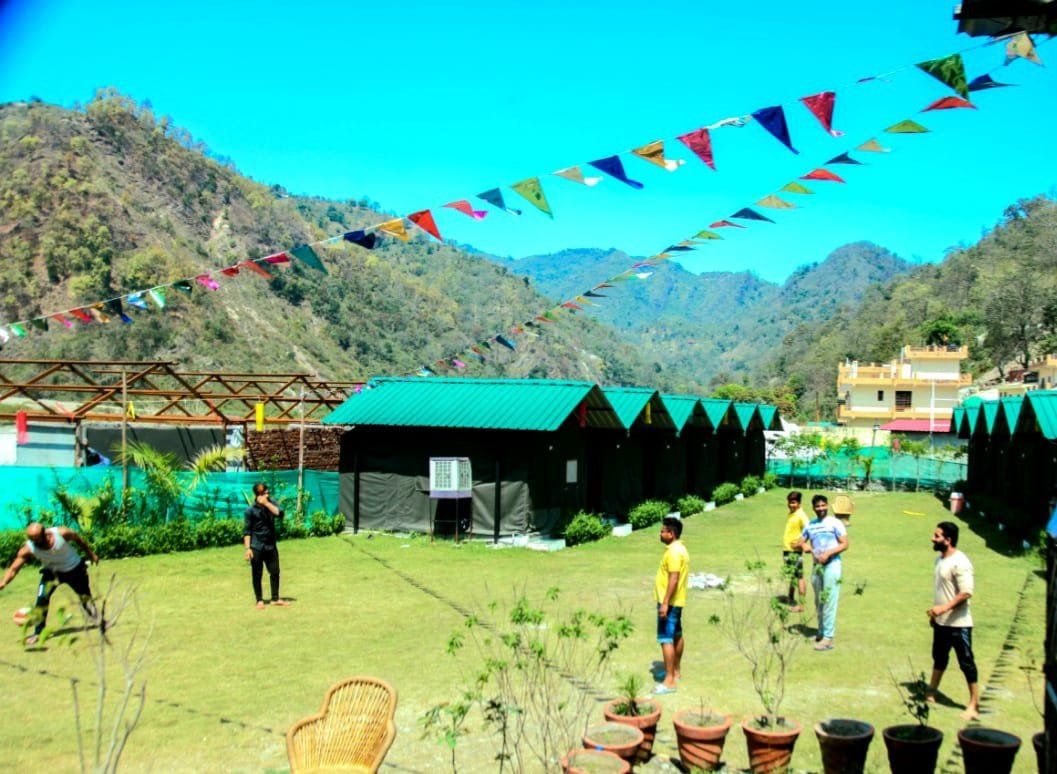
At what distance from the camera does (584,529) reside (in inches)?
800

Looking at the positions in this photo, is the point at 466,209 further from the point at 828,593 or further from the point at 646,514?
the point at 646,514

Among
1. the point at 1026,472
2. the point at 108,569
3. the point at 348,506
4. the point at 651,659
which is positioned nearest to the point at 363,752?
the point at 651,659

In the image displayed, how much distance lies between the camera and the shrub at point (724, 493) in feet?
103

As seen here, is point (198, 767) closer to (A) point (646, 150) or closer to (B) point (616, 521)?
(A) point (646, 150)

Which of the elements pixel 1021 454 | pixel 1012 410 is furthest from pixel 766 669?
pixel 1012 410

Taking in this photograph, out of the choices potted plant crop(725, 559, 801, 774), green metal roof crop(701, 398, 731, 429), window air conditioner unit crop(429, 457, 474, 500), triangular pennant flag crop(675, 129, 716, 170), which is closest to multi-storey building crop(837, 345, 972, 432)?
green metal roof crop(701, 398, 731, 429)

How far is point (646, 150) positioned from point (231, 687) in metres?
6.97

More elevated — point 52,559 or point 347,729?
point 52,559

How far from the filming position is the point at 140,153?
89.7 m

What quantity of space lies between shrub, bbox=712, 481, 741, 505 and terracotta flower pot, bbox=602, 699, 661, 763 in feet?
81.1

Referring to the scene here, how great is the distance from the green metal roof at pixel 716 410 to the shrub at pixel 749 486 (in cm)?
445

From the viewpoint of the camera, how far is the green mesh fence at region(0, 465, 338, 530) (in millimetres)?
17172

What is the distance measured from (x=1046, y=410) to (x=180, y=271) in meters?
60.2

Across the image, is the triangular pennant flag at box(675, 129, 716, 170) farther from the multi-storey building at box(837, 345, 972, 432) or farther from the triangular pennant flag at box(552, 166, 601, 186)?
the multi-storey building at box(837, 345, 972, 432)
